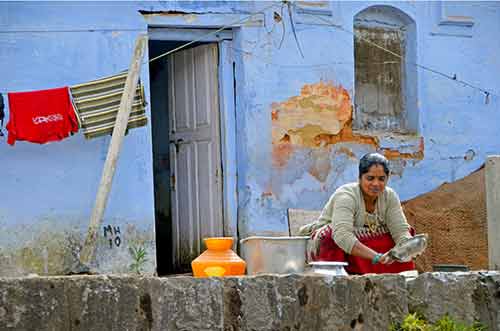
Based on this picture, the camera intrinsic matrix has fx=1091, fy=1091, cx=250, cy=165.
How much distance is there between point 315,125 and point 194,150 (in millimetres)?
1194

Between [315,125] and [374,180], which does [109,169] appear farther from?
[374,180]

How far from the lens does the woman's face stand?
24.5ft

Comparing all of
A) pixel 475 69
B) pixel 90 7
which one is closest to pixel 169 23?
pixel 90 7

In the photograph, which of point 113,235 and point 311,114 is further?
point 311,114

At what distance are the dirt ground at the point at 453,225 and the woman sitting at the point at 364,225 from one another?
271cm

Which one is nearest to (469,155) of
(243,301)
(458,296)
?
(458,296)

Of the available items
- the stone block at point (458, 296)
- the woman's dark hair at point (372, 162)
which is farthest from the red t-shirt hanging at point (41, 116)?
the stone block at point (458, 296)

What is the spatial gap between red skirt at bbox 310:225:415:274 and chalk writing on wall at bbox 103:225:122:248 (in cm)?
244

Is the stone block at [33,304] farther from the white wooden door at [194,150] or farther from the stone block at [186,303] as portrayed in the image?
the white wooden door at [194,150]

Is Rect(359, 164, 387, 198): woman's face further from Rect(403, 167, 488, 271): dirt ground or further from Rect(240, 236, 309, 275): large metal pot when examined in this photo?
Rect(403, 167, 488, 271): dirt ground

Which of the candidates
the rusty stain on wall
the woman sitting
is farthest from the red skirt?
the rusty stain on wall

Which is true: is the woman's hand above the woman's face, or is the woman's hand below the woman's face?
below

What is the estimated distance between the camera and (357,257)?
739cm

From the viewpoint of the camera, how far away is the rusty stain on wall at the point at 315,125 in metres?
10.2
